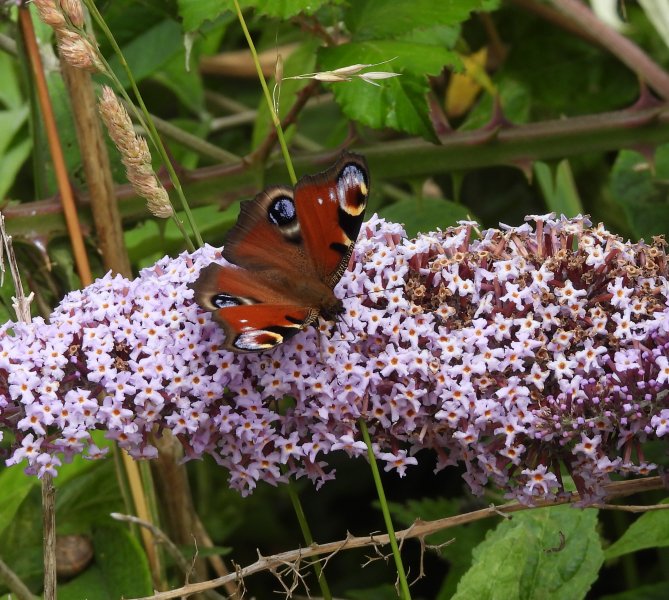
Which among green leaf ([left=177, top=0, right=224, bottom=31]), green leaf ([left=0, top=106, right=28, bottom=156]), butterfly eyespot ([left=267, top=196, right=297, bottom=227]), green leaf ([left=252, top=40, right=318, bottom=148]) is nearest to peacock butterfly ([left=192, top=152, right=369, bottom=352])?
butterfly eyespot ([left=267, top=196, right=297, bottom=227])

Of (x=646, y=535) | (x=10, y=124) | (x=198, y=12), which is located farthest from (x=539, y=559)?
(x=10, y=124)

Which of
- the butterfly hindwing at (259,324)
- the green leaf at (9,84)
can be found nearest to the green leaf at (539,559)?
the butterfly hindwing at (259,324)

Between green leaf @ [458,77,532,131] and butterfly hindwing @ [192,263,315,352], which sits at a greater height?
green leaf @ [458,77,532,131]

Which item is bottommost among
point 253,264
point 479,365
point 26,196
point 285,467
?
point 285,467

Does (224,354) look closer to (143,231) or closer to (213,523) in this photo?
(143,231)

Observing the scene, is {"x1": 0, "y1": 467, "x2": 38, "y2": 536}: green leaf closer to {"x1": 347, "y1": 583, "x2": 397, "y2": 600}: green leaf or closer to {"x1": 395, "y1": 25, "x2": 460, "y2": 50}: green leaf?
{"x1": 347, "y1": 583, "x2": 397, "y2": 600}: green leaf

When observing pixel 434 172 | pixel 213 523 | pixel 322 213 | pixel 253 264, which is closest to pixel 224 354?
pixel 253 264
